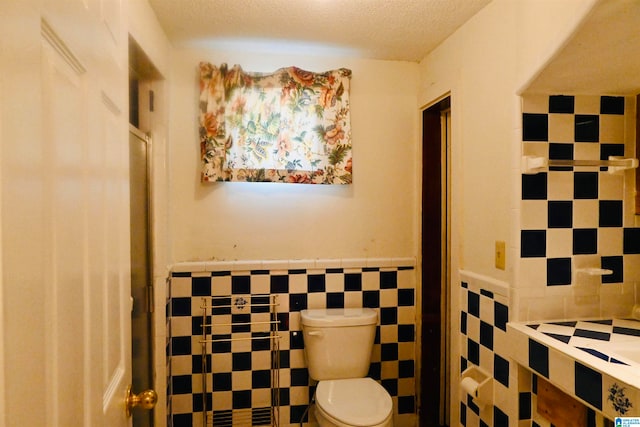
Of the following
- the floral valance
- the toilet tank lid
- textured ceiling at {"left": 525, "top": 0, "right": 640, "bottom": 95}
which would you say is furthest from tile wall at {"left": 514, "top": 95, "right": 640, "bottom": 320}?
the floral valance

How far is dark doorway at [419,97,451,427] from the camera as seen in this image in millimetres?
2266

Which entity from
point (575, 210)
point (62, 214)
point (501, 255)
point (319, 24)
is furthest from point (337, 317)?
point (62, 214)

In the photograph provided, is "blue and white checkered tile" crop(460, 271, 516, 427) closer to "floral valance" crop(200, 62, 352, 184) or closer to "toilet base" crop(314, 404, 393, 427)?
"toilet base" crop(314, 404, 393, 427)

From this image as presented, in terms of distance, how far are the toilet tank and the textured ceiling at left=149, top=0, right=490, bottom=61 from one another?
1.49 metres

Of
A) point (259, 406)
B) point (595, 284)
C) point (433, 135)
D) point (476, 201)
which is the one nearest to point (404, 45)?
point (433, 135)

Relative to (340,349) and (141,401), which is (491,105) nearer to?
(340,349)

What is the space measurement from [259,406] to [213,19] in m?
2.06

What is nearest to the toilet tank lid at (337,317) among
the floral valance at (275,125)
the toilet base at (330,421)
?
the toilet base at (330,421)

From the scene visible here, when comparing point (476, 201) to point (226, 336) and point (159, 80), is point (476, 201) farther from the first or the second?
point (159, 80)

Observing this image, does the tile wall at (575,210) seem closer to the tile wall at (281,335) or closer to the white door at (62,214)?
the tile wall at (281,335)

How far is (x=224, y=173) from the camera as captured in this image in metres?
2.07

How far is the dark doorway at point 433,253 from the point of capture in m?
2.27

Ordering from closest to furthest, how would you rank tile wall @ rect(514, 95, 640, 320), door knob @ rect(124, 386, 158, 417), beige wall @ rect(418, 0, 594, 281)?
door knob @ rect(124, 386, 158, 417) < beige wall @ rect(418, 0, 594, 281) < tile wall @ rect(514, 95, 640, 320)

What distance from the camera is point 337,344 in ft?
6.65
